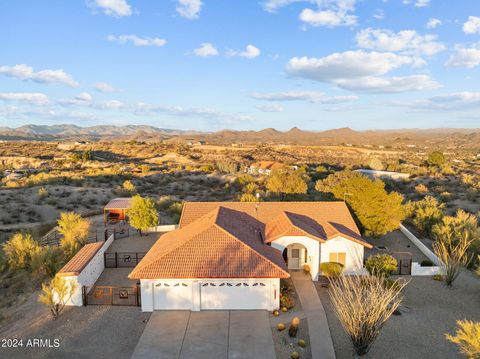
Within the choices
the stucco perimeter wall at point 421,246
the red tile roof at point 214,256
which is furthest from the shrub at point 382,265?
the red tile roof at point 214,256

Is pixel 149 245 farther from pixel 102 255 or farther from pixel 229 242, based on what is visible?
pixel 229 242

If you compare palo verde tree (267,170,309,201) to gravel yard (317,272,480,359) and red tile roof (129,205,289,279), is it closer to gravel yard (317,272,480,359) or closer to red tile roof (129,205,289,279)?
red tile roof (129,205,289,279)

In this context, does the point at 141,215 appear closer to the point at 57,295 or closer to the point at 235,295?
the point at 57,295

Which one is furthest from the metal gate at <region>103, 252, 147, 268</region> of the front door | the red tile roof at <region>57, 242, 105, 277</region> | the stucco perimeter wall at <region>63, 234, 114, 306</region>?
the front door

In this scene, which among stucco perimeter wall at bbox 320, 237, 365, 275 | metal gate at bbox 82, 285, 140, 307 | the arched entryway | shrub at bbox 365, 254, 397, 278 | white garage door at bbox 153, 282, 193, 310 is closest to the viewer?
white garage door at bbox 153, 282, 193, 310

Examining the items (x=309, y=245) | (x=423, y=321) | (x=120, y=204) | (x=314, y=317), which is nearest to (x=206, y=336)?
(x=314, y=317)

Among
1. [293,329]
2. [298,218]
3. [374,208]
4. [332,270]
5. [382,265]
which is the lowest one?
[293,329]
